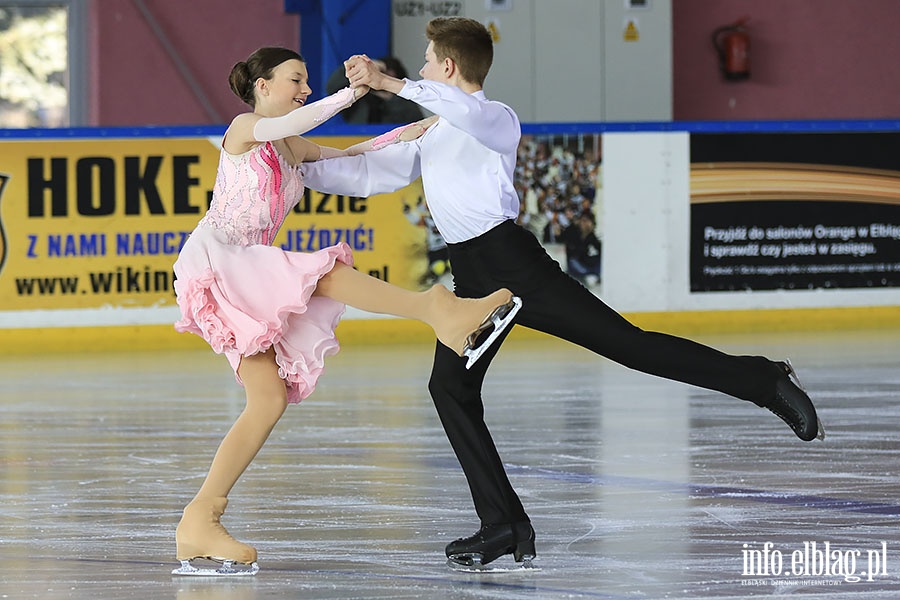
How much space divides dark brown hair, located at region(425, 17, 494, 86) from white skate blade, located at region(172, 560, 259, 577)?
4.44 ft

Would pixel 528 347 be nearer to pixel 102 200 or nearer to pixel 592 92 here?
pixel 102 200

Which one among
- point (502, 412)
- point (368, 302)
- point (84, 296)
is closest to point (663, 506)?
point (368, 302)

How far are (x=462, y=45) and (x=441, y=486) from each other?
1.80 metres

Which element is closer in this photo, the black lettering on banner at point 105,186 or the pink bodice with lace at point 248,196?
the pink bodice with lace at point 248,196

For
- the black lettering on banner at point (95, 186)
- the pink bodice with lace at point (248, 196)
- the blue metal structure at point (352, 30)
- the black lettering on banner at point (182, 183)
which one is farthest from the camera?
the blue metal structure at point (352, 30)

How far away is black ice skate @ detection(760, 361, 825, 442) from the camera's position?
4.50m

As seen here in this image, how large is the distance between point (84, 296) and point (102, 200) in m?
0.60

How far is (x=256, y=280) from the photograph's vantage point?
4.30 metres

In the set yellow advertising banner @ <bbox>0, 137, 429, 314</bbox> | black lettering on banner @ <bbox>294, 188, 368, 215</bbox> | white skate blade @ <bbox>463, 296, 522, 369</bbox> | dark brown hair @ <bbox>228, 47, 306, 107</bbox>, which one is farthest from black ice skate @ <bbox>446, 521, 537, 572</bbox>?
black lettering on banner @ <bbox>294, 188, 368, 215</bbox>

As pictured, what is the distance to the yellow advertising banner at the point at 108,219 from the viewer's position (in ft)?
33.8

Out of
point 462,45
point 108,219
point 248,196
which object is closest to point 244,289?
point 248,196

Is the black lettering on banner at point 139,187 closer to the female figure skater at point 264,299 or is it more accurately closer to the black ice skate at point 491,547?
the female figure skater at point 264,299

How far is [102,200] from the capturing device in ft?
34.2

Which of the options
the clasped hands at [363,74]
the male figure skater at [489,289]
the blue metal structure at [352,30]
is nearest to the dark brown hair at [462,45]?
the male figure skater at [489,289]
